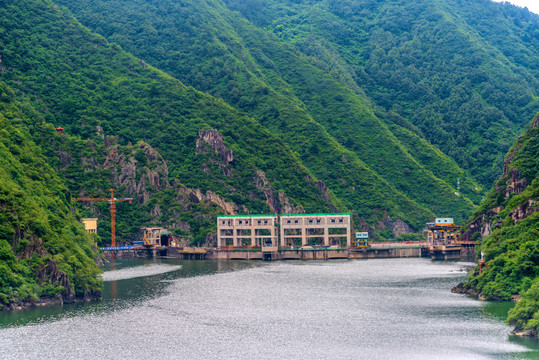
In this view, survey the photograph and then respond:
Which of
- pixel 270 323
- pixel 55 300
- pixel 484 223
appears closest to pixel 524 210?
pixel 270 323

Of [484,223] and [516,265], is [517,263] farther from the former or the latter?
[484,223]

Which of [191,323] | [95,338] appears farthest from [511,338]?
[95,338]

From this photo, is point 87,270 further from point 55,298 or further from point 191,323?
point 191,323

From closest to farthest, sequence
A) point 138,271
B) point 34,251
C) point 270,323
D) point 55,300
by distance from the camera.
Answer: point 270,323, point 55,300, point 34,251, point 138,271

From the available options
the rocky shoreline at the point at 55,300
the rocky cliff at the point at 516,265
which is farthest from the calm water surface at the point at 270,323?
the rocky cliff at the point at 516,265

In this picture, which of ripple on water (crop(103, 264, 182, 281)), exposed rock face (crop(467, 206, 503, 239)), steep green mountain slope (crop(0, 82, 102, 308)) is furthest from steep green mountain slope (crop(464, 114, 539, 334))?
ripple on water (crop(103, 264, 182, 281))

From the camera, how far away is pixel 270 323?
102000 millimetres

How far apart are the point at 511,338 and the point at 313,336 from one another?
21.3 meters

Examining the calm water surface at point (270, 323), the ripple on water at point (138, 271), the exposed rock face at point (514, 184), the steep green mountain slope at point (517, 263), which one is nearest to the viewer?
the calm water surface at point (270, 323)

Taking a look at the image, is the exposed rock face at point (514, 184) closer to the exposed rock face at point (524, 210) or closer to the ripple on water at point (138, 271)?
the exposed rock face at point (524, 210)

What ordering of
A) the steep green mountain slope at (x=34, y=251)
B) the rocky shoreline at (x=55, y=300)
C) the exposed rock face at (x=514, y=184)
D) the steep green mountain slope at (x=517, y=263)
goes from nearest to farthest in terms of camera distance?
the steep green mountain slope at (x=517, y=263) < the rocky shoreline at (x=55, y=300) < the steep green mountain slope at (x=34, y=251) < the exposed rock face at (x=514, y=184)

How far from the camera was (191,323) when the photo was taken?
332 ft

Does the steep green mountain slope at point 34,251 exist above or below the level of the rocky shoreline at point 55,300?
above

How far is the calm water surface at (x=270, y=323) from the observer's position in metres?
84.4
